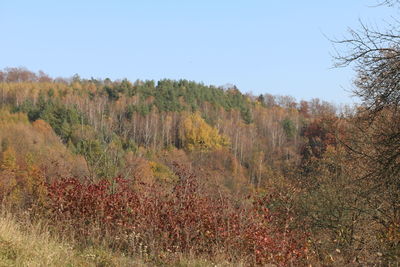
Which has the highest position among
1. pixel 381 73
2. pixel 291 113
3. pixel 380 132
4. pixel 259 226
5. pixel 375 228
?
pixel 291 113

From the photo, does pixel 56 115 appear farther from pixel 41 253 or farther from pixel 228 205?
pixel 41 253

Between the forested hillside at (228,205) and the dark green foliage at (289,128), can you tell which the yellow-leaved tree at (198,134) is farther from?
the forested hillside at (228,205)

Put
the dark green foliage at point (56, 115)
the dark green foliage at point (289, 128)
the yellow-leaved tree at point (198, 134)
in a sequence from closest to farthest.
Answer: the dark green foliage at point (56, 115)
the yellow-leaved tree at point (198, 134)
the dark green foliage at point (289, 128)

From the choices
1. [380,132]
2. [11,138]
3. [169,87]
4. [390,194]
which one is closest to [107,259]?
[380,132]

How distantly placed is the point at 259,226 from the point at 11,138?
48.5 meters

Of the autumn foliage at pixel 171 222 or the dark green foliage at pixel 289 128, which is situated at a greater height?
the dark green foliage at pixel 289 128

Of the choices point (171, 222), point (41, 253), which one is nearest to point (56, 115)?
point (171, 222)

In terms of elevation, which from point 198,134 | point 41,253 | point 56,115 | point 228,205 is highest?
point 56,115

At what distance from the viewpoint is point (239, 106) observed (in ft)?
351

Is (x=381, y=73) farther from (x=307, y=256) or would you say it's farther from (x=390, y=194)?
(x=390, y=194)

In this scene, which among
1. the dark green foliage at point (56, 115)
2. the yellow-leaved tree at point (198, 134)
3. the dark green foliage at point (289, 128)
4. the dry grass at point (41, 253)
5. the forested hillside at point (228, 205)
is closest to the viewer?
the dry grass at point (41, 253)

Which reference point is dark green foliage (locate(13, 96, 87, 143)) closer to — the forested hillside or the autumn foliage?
the forested hillside

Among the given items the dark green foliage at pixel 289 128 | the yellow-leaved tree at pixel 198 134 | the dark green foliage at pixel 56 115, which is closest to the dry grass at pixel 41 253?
the dark green foliage at pixel 56 115

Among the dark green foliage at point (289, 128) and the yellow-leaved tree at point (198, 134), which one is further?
the dark green foliage at point (289, 128)
